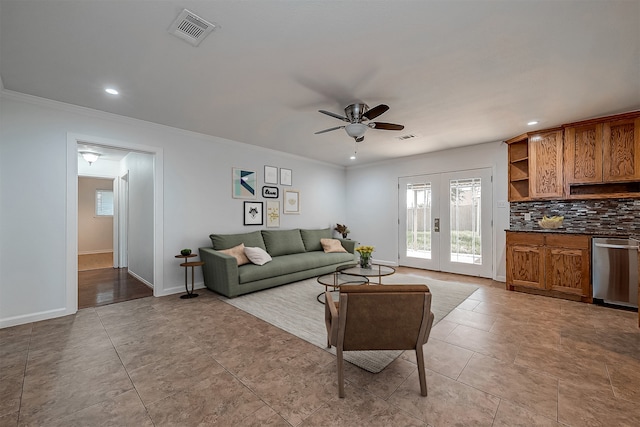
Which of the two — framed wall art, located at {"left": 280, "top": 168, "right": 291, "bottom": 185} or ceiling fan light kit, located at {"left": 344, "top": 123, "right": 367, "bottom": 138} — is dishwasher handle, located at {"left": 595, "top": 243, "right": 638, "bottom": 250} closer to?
ceiling fan light kit, located at {"left": 344, "top": 123, "right": 367, "bottom": 138}

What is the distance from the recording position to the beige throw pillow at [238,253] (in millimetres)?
4281

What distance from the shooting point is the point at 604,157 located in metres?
3.76

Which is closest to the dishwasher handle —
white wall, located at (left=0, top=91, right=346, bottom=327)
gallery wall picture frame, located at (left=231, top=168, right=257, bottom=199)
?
gallery wall picture frame, located at (left=231, top=168, right=257, bottom=199)

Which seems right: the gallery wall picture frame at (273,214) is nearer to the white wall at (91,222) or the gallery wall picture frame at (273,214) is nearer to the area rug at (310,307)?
the area rug at (310,307)

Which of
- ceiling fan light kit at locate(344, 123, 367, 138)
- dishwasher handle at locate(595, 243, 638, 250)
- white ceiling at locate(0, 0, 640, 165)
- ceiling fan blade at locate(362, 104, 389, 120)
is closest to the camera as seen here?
white ceiling at locate(0, 0, 640, 165)

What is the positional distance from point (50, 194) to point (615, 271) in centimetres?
725

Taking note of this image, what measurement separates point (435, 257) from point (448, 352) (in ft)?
11.9

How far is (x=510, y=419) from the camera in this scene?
5.34 ft

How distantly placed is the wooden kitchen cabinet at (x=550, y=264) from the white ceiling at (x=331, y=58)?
177 centimetres

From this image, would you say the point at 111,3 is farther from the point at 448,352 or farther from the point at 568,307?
the point at 568,307

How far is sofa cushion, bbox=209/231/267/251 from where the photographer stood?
4.49m

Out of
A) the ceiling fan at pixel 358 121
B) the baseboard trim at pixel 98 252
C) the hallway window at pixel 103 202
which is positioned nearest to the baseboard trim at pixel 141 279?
the baseboard trim at pixel 98 252

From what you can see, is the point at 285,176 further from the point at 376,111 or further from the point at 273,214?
the point at 376,111

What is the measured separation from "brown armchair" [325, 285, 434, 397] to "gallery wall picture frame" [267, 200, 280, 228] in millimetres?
3917
